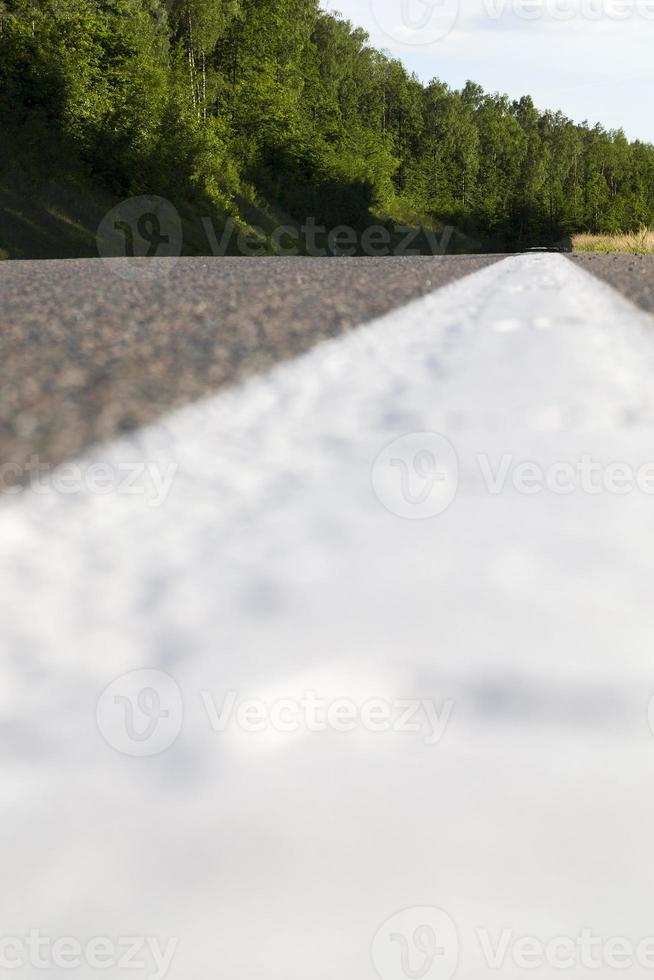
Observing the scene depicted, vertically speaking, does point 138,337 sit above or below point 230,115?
below

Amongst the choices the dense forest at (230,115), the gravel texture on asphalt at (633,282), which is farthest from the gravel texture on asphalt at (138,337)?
the dense forest at (230,115)

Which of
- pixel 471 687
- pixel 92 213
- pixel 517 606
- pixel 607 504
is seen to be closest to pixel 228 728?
pixel 471 687

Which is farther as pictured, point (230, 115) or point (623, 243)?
point (230, 115)

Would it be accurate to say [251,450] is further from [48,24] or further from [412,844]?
[48,24]

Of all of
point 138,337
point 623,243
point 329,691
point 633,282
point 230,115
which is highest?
point 230,115

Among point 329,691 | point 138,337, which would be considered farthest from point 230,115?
point 329,691

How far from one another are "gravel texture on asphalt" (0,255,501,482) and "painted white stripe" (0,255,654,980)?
1.21 ft

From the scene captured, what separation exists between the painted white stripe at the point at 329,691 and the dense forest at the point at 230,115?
97.2 ft

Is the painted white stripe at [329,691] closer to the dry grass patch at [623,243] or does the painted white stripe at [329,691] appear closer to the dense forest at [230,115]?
the dry grass patch at [623,243]

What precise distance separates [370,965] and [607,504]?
176 centimetres

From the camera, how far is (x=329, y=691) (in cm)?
164

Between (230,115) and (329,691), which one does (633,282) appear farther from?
(230,115)

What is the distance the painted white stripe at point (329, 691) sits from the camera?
3.75 feet

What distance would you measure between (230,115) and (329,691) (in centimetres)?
5122
